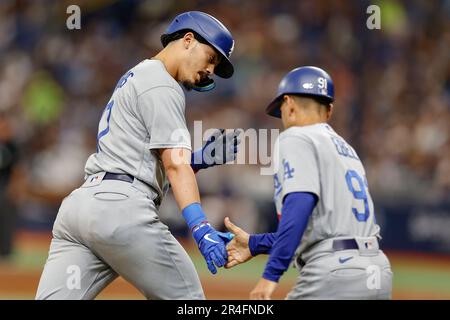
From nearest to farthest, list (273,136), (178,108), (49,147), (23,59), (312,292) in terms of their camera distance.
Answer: (312,292) → (178,108) → (273,136) → (49,147) → (23,59)

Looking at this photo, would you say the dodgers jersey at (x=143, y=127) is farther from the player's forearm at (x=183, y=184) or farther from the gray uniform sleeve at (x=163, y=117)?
the player's forearm at (x=183, y=184)

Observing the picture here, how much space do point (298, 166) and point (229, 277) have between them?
6.89 m

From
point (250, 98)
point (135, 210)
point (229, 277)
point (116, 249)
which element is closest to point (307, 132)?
point (135, 210)

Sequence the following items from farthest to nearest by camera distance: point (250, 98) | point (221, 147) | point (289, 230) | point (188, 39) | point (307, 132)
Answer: point (250, 98), point (221, 147), point (188, 39), point (307, 132), point (289, 230)

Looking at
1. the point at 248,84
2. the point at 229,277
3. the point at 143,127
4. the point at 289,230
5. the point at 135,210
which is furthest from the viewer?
the point at 248,84

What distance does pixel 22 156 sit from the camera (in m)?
12.9

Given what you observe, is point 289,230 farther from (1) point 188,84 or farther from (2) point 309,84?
(1) point 188,84

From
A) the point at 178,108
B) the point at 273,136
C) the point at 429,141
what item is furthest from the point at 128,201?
the point at 429,141

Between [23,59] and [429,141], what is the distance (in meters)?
7.14

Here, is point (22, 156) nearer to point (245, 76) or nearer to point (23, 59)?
point (23, 59)

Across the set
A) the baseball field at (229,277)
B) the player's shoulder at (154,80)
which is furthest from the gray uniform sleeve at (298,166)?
the baseball field at (229,277)

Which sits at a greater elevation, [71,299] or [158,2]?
[158,2]

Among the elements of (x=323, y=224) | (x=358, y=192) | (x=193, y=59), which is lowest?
(x=323, y=224)

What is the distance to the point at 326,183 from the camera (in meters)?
3.49
